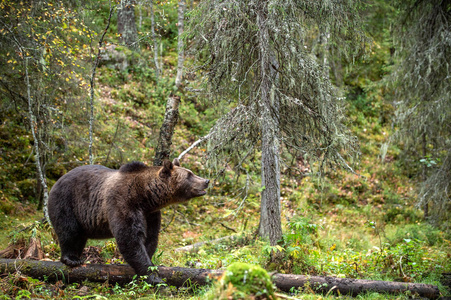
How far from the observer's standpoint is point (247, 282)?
118 inches

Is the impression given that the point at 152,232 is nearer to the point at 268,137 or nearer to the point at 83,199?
the point at 83,199

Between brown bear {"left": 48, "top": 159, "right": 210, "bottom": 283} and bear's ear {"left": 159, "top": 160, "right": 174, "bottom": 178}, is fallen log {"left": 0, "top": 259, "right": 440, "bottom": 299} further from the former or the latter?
bear's ear {"left": 159, "top": 160, "right": 174, "bottom": 178}

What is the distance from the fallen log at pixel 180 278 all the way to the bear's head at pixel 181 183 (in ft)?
3.90

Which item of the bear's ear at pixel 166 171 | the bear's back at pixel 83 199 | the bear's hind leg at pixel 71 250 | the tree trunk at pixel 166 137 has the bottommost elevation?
the bear's hind leg at pixel 71 250

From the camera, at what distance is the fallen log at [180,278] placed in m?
5.61

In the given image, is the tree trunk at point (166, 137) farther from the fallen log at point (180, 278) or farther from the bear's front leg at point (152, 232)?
the fallen log at point (180, 278)

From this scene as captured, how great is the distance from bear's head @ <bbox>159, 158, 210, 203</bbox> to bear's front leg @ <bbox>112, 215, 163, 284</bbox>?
2.89ft

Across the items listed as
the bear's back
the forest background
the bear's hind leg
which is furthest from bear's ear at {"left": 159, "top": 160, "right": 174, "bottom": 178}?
the bear's hind leg

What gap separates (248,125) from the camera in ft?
24.0

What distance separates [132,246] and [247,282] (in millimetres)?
2980

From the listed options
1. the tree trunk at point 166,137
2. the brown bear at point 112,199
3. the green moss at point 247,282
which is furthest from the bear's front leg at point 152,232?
the green moss at point 247,282

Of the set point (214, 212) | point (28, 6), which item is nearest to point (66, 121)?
point (28, 6)

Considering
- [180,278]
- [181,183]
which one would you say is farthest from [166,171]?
[180,278]

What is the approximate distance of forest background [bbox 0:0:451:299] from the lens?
745 centimetres
